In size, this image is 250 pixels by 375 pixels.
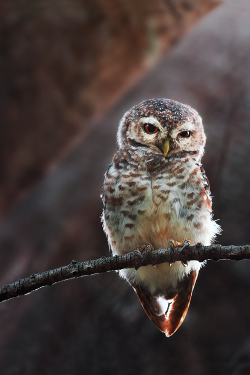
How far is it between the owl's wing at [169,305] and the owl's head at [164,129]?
0.82 meters

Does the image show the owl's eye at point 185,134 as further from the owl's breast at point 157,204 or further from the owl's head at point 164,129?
the owl's breast at point 157,204

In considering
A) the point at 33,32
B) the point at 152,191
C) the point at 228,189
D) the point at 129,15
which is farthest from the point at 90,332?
the point at 129,15

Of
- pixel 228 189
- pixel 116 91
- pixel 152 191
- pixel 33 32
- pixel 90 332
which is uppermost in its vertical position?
pixel 33 32

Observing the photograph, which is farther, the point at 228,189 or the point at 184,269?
the point at 228,189

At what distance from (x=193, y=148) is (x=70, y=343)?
1.53m

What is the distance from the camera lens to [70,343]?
2570 mm

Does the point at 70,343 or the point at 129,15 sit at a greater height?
the point at 129,15

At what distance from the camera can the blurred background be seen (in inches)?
99.1

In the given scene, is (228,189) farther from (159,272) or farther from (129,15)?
(129,15)

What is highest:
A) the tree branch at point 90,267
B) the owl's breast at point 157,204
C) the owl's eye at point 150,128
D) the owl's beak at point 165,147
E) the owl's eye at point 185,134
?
the owl's eye at point 150,128

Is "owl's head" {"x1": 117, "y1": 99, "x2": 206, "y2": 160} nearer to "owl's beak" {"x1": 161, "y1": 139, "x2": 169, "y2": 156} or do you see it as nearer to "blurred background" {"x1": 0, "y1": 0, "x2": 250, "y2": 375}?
"owl's beak" {"x1": 161, "y1": 139, "x2": 169, "y2": 156}

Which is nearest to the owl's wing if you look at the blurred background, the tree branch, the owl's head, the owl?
the owl

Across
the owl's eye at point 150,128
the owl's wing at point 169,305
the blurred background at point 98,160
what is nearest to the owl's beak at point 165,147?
the owl's eye at point 150,128

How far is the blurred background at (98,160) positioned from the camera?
8.26 feet
